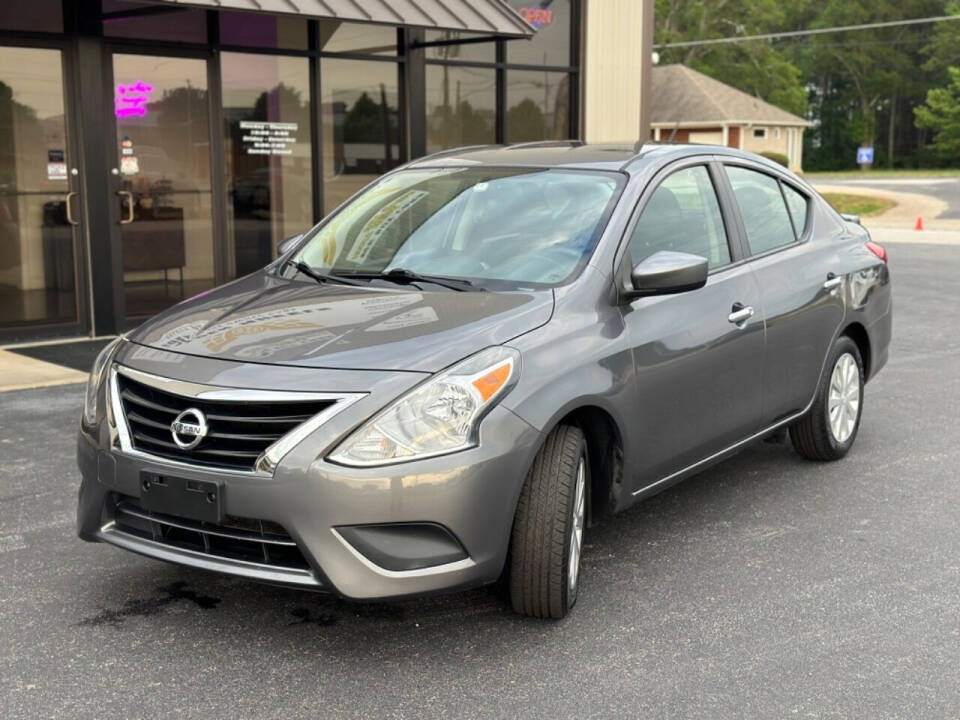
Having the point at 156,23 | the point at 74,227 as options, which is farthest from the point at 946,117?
the point at 74,227

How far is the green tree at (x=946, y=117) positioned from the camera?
7675 cm

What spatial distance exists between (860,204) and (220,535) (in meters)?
39.5

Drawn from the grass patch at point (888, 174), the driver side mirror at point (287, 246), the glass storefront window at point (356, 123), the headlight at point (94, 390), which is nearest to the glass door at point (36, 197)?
the glass storefront window at point (356, 123)

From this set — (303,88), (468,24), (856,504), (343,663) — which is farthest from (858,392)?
(303,88)

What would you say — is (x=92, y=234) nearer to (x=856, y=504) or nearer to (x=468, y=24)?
(x=468, y=24)

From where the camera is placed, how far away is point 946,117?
3093 inches

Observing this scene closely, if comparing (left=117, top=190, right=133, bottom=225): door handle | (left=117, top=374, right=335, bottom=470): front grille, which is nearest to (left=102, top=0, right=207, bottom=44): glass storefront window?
(left=117, top=190, right=133, bottom=225): door handle

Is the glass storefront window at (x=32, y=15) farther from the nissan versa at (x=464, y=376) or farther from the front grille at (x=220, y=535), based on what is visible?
the front grille at (x=220, y=535)

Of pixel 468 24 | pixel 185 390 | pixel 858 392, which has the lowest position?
pixel 858 392

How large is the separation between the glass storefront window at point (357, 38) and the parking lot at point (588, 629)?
768cm

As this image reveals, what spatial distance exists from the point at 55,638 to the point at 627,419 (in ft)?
7.09

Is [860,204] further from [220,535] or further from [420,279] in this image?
[220,535]

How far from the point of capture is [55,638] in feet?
13.1

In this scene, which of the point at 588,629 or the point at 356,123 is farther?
the point at 356,123
